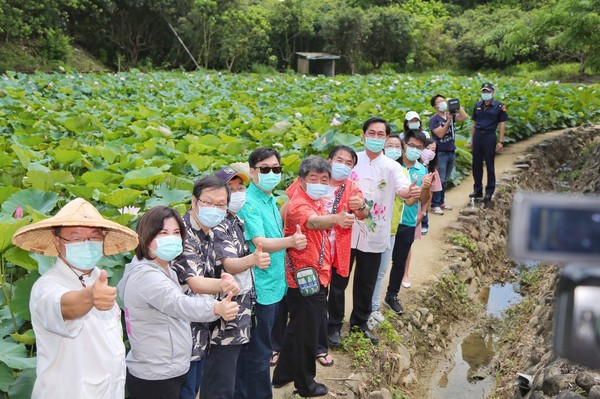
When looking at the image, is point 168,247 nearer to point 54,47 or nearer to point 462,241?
point 462,241

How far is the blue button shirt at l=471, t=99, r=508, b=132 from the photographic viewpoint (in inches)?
293

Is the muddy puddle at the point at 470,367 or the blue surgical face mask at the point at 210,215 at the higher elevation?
the blue surgical face mask at the point at 210,215

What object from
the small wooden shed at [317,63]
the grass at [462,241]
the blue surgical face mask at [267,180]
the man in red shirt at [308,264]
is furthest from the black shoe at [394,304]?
the small wooden shed at [317,63]

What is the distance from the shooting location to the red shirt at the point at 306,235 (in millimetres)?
3477

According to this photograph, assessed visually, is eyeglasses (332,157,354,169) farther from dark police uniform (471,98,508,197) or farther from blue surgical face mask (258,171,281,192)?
dark police uniform (471,98,508,197)

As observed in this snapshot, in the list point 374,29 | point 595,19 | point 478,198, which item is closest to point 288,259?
point 478,198

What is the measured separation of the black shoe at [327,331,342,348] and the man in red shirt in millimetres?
706

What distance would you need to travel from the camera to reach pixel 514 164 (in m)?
10.6

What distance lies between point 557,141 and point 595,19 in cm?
470

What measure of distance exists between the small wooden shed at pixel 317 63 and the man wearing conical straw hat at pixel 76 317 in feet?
90.6

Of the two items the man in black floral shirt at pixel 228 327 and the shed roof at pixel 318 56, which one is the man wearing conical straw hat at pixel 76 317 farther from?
the shed roof at pixel 318 56

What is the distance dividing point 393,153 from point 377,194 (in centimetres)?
52

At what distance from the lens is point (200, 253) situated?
2822 mm

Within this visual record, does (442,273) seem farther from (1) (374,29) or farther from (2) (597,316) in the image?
(1) (374,29)
